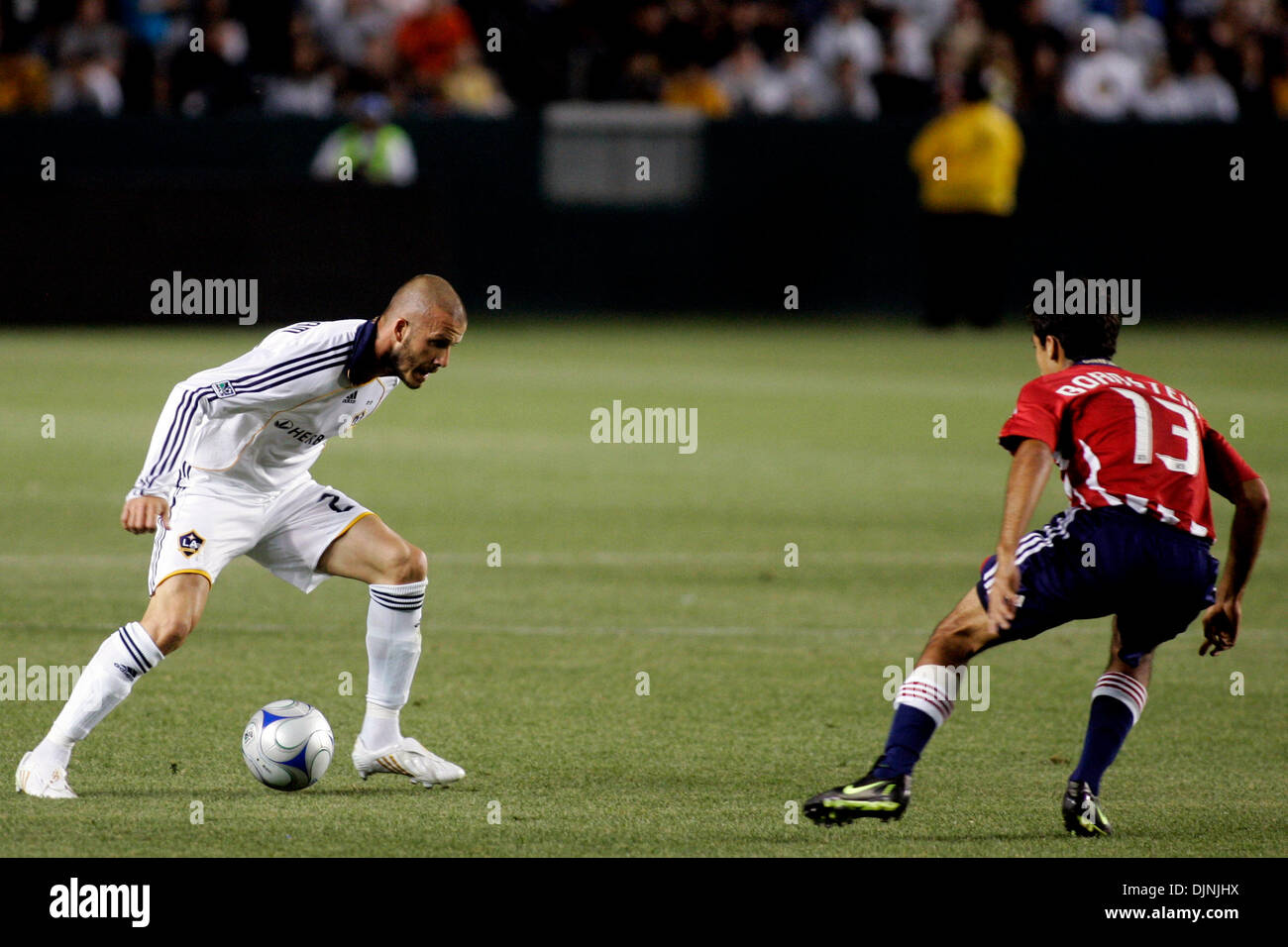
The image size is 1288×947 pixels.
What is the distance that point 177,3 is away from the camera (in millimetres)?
24016

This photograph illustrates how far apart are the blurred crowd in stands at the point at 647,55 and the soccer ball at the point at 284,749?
17672mm

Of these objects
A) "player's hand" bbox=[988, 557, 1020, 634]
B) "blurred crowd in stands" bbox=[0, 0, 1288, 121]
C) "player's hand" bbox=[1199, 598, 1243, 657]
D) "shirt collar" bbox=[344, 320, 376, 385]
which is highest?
"blurred crowd in stands" bbox=[0, 0, 1288, 121]

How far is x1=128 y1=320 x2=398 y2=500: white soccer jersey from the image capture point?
20.0ft

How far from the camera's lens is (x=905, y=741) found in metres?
5.77

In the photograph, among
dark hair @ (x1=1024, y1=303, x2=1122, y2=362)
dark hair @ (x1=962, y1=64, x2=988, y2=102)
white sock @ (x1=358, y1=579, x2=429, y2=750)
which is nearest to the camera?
dark hair @ (x1=1024, y1=303, x2=1122, y2=362)

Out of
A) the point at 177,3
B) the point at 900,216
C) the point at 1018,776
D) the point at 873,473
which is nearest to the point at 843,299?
the point at 900,216

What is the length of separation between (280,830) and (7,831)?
28.6 inches

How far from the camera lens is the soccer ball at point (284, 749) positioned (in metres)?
6.24
